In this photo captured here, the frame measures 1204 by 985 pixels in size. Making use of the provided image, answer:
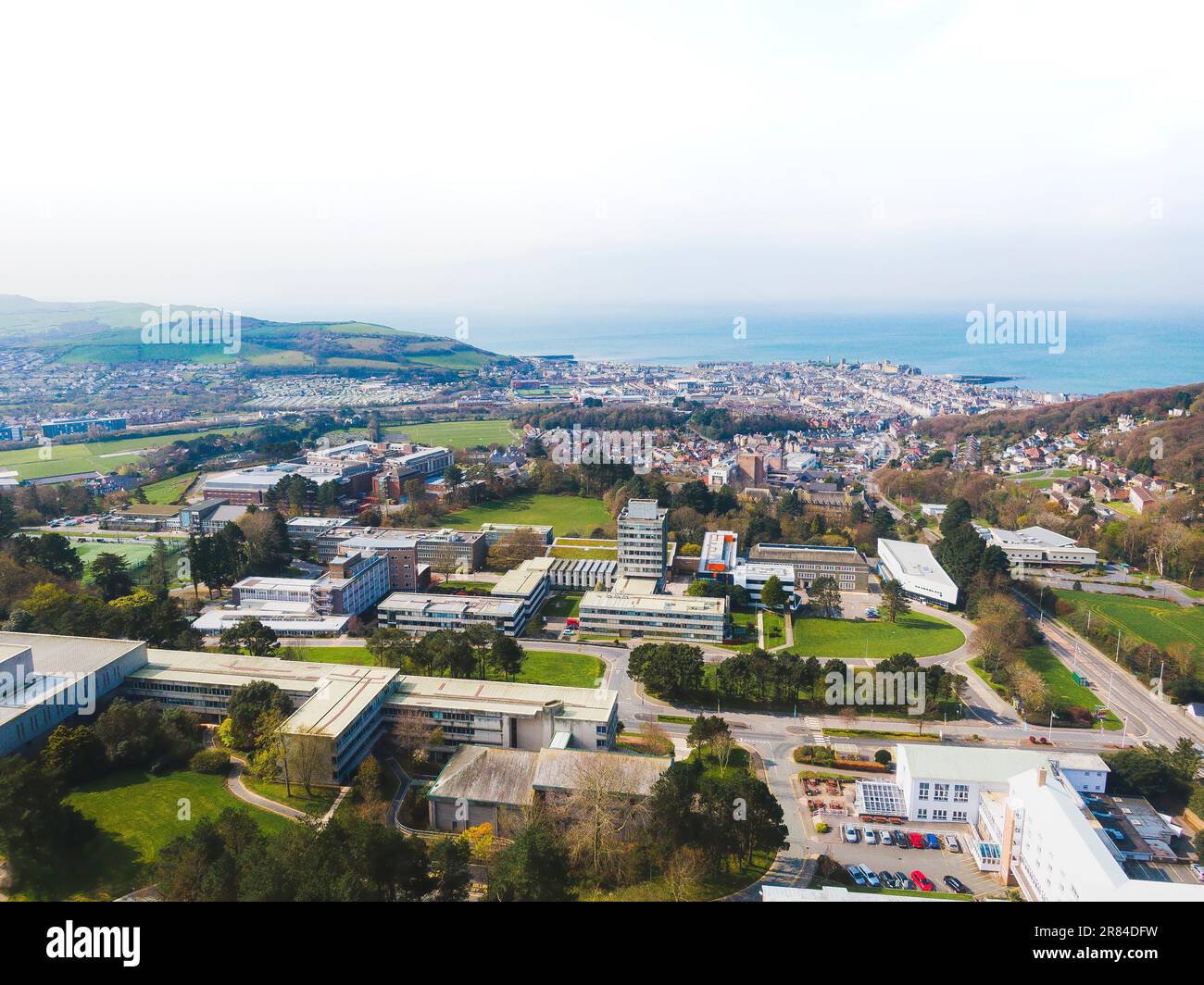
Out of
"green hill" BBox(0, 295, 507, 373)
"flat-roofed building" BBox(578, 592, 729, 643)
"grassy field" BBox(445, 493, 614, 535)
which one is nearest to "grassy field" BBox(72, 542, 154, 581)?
"grassy field" BBox(445, 493, 614, 535)

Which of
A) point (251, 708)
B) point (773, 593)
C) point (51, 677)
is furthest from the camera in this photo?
point (773, 593)

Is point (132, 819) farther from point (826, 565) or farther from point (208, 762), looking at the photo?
point (826, 565)

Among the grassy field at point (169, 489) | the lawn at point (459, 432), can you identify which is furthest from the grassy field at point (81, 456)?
the lawn at point (459, 432)

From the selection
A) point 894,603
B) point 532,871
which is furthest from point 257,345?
point 532,871

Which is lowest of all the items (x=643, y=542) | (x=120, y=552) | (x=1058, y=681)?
(x=1058, y=681)

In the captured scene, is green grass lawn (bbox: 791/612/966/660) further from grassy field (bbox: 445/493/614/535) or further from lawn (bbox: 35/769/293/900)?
lawn (bbox: 35/769/293/900)

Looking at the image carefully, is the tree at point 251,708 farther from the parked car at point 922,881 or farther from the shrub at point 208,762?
the parked car at point 922,881

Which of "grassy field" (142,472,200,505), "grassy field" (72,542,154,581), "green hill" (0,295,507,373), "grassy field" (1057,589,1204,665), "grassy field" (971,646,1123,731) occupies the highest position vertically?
"green hill" (0,295,507,373)
